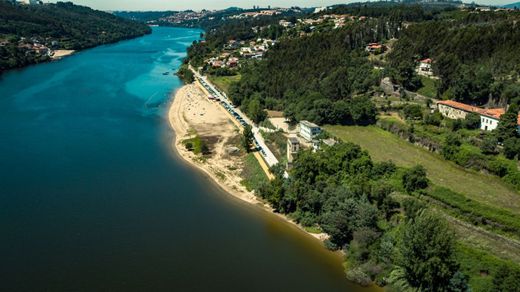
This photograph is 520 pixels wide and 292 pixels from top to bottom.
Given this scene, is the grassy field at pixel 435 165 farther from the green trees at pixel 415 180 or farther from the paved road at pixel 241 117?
the paved road at pixel 241 117

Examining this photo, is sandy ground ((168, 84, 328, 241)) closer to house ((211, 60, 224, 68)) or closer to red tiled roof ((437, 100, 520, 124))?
house ((211, 60, 224, 68))

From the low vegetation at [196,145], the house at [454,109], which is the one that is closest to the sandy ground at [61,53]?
the low vegetation at [196,145]

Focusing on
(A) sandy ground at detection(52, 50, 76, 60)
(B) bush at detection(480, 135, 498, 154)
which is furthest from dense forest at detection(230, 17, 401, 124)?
(A) sandy ground at detection(52, 50, 76, 60)

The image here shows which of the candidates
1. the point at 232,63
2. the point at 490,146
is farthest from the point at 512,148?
the point at 232,63

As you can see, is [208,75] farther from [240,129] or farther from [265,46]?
[240,129]

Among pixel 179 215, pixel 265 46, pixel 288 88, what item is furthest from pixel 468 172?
pixel 265 46

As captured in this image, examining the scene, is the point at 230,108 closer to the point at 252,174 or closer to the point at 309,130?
the point at 309,130
